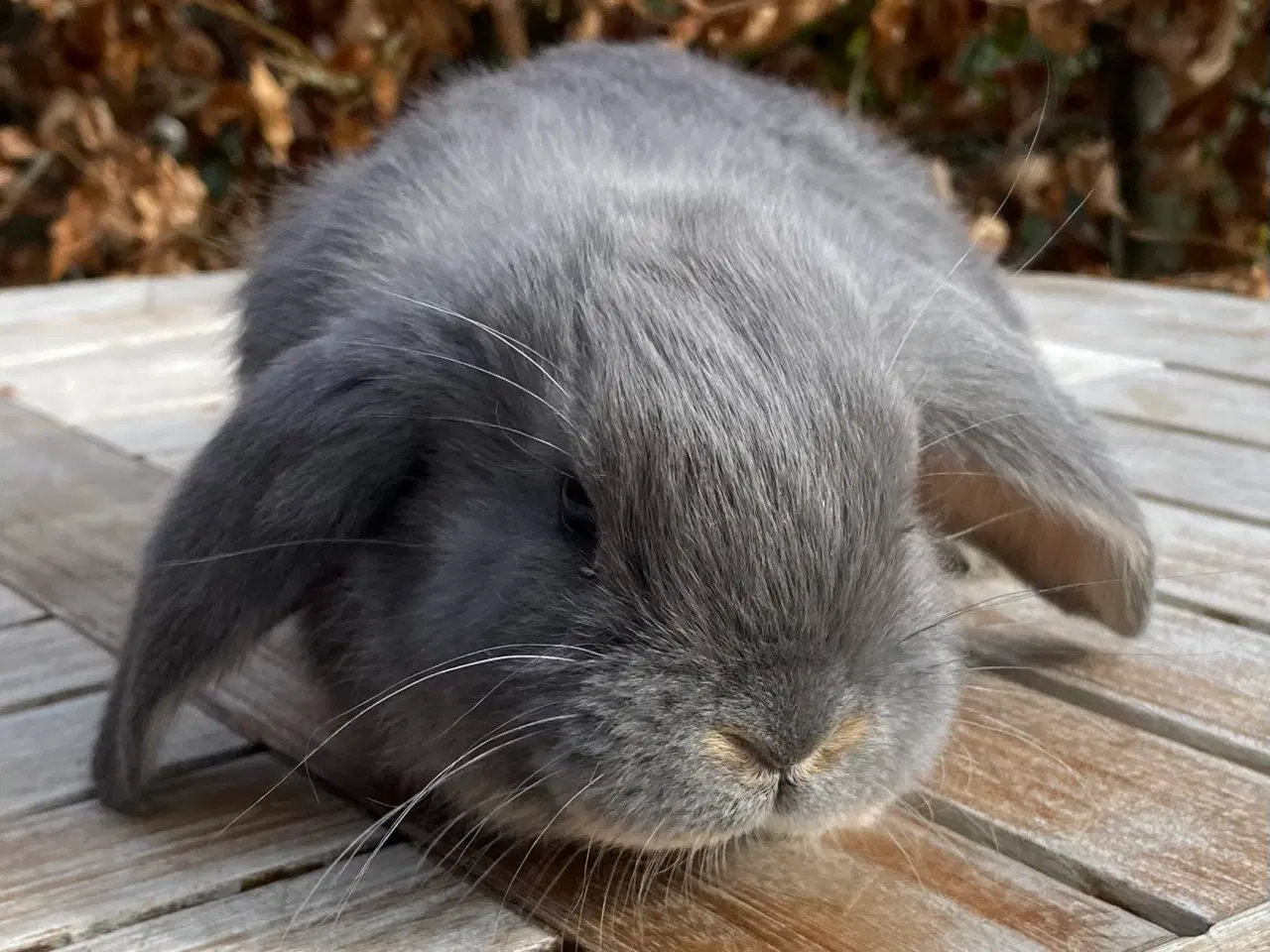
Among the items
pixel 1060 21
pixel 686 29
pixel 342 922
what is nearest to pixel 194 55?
pixel 686 29

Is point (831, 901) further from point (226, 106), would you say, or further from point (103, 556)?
point (226, 106)

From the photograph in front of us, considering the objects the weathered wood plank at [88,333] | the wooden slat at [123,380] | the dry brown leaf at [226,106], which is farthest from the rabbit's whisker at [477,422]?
the dry brown leaf at [226,106]

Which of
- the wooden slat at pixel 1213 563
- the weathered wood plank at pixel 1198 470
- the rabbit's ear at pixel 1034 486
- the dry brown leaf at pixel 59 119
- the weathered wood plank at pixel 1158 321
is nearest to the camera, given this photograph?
the rabbit's ear at pixel 1034 486

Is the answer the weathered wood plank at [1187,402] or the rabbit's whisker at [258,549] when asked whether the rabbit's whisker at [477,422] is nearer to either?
the rabbit's whisker at [258,549]

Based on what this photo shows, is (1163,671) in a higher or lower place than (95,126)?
higher

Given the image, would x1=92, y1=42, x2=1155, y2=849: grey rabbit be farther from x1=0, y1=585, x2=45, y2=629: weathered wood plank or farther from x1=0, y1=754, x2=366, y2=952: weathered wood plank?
x1=0, y1=585, x2=45, y2=629: weathered wood plank

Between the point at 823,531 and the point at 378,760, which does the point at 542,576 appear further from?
the point at 378,760

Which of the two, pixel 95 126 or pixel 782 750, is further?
pixel 95 126
